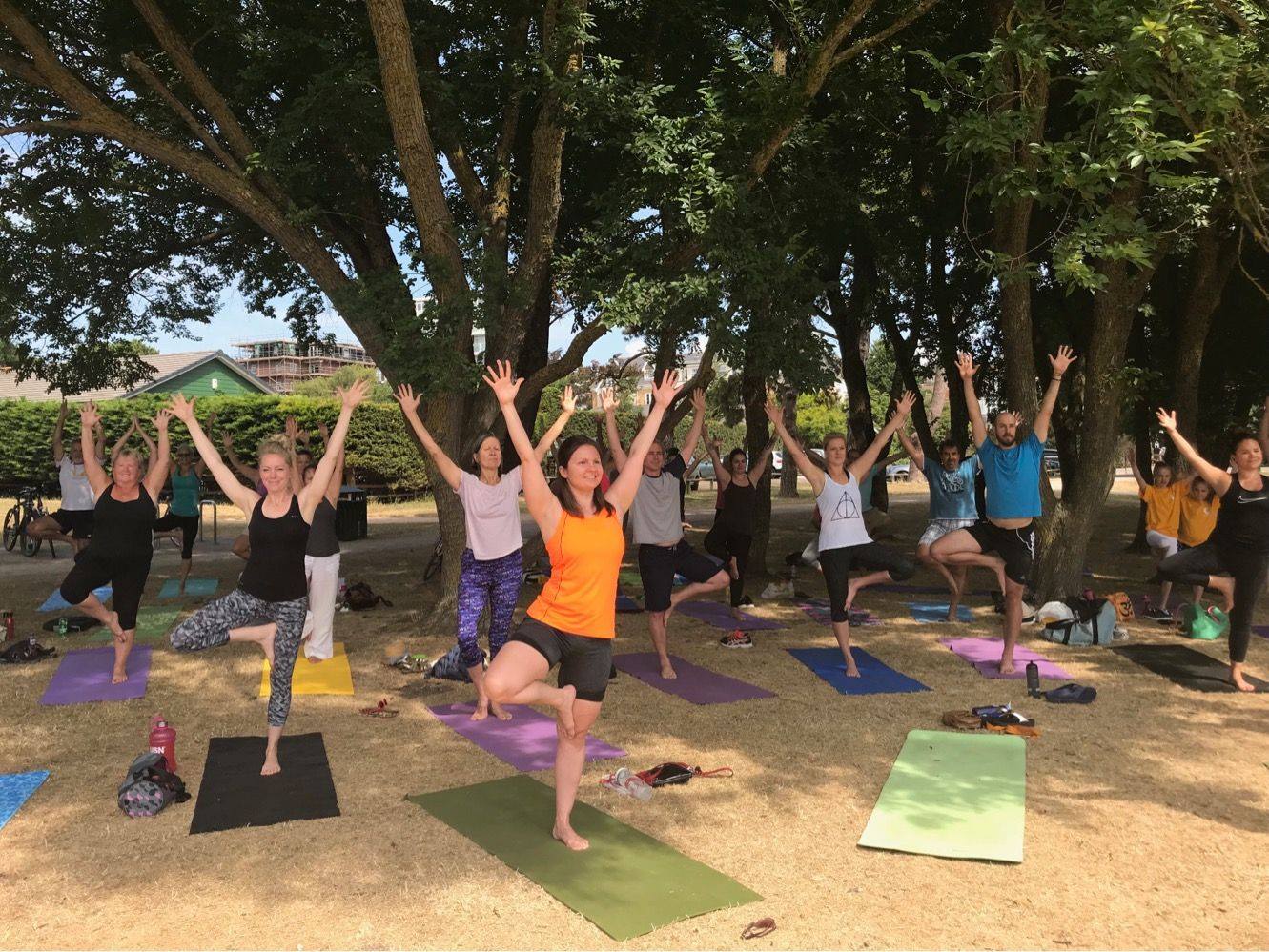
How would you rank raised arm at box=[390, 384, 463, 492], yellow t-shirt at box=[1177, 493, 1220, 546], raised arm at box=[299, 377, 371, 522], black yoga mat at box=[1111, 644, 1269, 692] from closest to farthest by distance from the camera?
raised arm at box=[299, 377, 371, 522] < raised arm at box=[390, 384, 463, 492] < black yoga mat at box=[1111, 644, 1269, 692] < yellow t-shirt at box=[1177, 493, 1220, 546]

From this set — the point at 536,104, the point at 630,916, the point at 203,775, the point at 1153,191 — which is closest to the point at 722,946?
the point at 630,916

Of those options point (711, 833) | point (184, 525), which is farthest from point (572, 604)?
point (184, 525)

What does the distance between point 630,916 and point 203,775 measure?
9.98 feet

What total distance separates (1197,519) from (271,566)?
9.49m

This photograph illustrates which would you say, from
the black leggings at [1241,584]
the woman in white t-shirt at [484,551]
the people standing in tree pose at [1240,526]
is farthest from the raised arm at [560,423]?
the black leggings at [1241,584]

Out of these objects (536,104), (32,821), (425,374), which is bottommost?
(32,821)

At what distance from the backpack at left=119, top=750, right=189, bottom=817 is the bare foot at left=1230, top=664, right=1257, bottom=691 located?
7541 mm

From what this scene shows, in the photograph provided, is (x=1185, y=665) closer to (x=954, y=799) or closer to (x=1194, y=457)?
(x=1194, y=457)

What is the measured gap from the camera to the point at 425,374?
842 cm

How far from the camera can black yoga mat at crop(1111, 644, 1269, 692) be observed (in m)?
7.79

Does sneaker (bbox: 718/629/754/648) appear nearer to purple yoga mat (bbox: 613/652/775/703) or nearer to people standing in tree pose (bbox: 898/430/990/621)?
purple yoga mat (bbox: 613/652/775/703)

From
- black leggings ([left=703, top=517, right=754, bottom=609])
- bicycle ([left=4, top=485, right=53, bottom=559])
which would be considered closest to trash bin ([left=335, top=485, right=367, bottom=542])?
bicycle ([left=4, top=485, right=53, bottom=559])

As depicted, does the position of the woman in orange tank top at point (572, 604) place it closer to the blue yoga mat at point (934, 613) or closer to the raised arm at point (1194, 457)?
the raised arm at point (1194, 457)

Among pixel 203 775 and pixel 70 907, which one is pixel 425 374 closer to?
pixel 203 775
